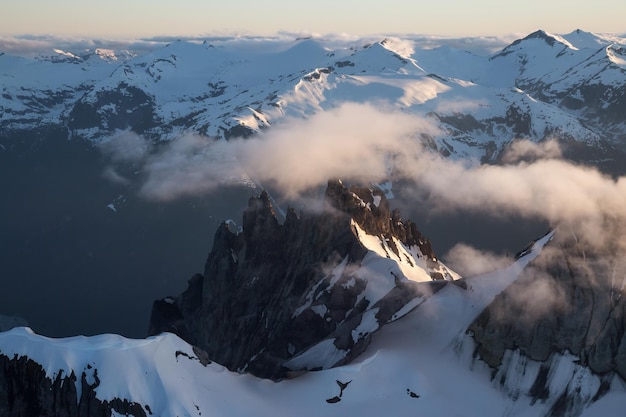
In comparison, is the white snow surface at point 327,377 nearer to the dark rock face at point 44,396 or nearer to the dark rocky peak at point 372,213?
the dark rock face at point 44,396

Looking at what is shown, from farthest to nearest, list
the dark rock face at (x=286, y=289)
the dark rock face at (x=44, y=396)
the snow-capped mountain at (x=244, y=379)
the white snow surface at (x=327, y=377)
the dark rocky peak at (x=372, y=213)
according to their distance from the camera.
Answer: the dark rocky peak at (x=372, y=213), the dark rock face at (x=286, y=289), the white snow surface at (x=327, y=377), the snow-capped mountain at (x=244, y=379), the dark rock face at (x=44, y=396)

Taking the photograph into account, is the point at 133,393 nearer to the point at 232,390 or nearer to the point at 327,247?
the point at 232,390

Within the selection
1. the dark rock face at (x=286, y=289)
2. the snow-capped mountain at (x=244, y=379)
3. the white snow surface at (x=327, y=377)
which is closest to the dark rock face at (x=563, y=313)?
the white snow surface at (x=327, y=377)

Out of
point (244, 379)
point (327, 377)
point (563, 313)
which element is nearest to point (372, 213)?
point (327, 377)

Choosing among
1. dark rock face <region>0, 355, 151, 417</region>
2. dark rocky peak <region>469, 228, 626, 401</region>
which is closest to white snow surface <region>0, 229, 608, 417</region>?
dark rock face <region>0, 355, 151, 417</region>

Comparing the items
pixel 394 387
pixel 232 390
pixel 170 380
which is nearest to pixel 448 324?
pixel 394 387

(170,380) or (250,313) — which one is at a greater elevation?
(170,380)
